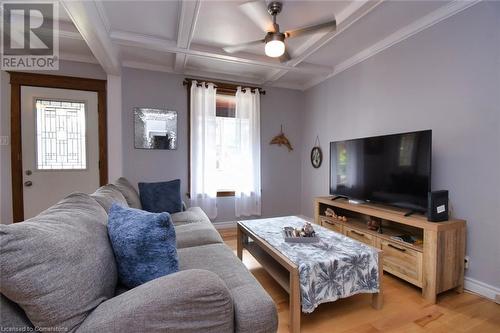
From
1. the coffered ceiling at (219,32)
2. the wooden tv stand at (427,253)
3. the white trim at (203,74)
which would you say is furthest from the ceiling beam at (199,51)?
the wooden tv stand at (427,253)

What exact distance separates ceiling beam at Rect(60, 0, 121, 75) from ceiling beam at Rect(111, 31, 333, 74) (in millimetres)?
179

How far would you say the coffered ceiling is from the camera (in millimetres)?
2141

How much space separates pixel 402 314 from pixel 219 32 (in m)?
3.10

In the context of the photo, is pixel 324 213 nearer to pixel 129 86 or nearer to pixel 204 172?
pixel 204 172

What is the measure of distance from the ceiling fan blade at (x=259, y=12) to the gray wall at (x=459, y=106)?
4.92 feet

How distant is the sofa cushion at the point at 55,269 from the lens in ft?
2.13

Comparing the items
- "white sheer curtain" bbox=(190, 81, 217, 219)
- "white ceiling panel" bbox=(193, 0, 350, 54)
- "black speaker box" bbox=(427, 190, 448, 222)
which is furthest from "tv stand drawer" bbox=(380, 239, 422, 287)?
"white sheer curtain" bbox=(190, 81, 217, 219)

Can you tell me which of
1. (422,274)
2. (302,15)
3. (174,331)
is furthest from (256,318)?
(302,15)

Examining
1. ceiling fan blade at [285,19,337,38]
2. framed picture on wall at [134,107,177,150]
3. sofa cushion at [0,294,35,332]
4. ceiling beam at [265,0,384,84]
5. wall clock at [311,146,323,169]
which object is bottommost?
sofa cushion at [0,294,35,332]

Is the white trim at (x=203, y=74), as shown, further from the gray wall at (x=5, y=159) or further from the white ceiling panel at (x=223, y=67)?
the gray wall at (x=5, y=159)

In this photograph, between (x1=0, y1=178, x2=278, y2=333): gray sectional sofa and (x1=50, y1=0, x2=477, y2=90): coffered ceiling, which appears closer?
(x1=0, y1=178, x2=278, y2=333): gray sectional sofa

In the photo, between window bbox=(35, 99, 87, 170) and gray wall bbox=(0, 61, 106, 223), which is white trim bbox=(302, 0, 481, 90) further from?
gray wall bbox=(0, 61, 106, 223)

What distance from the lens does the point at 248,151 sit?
3.86 meters

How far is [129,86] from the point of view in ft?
10.9
